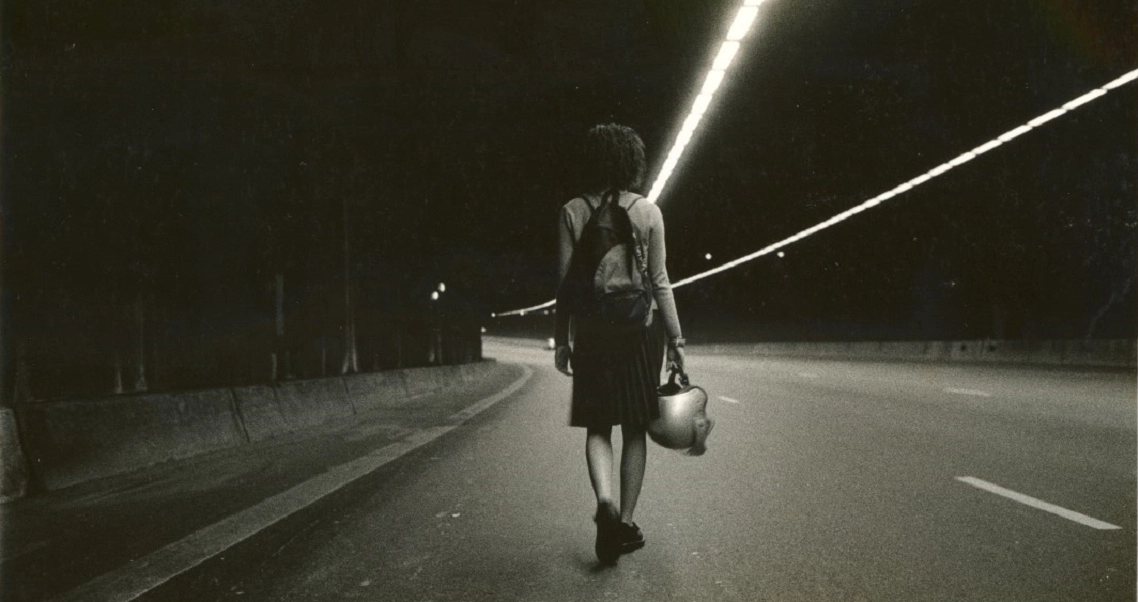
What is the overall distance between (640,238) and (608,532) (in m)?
1.44

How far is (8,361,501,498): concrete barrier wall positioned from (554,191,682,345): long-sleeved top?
429 cm

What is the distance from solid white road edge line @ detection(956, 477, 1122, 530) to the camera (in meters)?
5.48

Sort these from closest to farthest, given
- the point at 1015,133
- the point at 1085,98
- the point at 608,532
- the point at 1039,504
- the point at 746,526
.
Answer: the point at 608,532 → the point at 746,526 → the point at 1039,504 → the point at 1085,98 → the point at 1015,133

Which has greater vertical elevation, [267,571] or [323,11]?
[323,11]

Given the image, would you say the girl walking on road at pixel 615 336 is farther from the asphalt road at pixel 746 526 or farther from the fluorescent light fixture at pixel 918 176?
the fluorescent light fixture at pixel 918 176

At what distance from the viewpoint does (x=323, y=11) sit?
14.7 meters

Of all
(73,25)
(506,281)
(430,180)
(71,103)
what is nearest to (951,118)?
(430,180)

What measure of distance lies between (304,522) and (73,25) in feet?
47.6

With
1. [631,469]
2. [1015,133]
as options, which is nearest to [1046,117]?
[1015,133]

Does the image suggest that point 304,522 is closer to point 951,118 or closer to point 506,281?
point 951,118

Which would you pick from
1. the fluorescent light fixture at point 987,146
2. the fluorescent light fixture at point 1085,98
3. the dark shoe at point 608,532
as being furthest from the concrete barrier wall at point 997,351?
the dark shoe at point 608,532

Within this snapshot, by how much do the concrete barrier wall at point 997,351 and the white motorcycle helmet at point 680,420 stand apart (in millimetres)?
21894

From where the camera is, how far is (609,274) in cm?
473

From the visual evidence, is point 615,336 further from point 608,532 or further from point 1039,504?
point 1039,504
